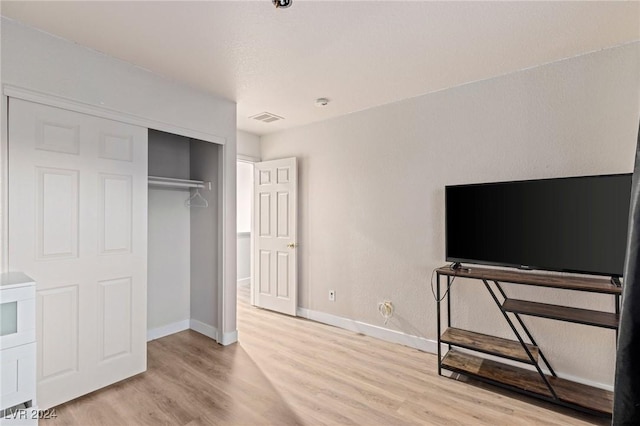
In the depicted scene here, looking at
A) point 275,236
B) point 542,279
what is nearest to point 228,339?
point 275,236

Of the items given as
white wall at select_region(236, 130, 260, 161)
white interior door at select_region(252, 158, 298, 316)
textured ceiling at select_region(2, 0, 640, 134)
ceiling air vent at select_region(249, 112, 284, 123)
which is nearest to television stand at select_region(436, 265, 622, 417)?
textured ceiling at select_region(2, 0, 640, 134)

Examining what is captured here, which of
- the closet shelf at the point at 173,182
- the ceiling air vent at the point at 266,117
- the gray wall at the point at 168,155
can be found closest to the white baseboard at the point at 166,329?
the closet shelf at the point at 173,182

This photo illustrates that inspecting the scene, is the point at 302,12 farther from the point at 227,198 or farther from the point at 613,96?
the point at 613,96

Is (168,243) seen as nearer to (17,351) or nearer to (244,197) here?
(17,351)

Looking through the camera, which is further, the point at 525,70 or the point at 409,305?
the point at 409,305

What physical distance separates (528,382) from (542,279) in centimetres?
80

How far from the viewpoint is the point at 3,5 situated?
1.91 metres

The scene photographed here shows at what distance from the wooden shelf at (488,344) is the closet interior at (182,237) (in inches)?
92.7

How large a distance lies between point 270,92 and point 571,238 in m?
2.78

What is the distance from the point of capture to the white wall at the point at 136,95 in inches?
82.7

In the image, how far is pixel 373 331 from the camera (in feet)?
11.7

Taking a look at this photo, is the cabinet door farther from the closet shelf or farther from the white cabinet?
the closet shelf

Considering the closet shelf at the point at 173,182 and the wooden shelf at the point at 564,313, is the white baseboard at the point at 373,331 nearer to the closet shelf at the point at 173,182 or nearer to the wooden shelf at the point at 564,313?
the wooden shelf at the point at 564,313

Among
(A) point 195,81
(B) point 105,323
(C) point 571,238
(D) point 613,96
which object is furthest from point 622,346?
(A) point 195,81
